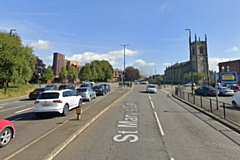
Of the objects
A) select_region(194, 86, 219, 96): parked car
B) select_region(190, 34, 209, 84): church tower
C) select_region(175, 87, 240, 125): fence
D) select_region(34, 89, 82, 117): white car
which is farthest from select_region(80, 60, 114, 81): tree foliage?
select_region(34, 89, 82, 117): white car

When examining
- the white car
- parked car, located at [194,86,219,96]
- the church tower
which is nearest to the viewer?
the white car

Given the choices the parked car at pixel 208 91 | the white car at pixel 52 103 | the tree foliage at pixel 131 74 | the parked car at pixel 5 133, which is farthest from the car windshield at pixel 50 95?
the tree foliage at pixel 131 74

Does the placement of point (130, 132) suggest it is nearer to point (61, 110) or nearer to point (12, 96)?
point (61, 110)

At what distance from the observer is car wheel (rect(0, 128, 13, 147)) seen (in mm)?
5760

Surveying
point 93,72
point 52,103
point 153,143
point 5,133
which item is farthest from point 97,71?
point 153,143

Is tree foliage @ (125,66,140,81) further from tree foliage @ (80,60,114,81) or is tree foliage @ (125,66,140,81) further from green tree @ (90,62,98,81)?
green tree @ (90,62,98,81)

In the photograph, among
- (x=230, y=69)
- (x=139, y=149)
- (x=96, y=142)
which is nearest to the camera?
(x=139, y=149)

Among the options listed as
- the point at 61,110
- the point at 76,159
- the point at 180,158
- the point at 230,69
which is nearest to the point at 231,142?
the point at 180,158

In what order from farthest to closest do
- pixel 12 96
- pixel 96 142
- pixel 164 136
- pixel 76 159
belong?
1. pixel 12 96
2. pixel 164 136
3. pixel 96 142
4. pixel 76 159

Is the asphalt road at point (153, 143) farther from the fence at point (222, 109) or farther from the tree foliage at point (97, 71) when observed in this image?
the tree foliage at point (97, 71)

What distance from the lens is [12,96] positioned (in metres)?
26.9

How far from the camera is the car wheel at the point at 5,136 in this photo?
576 centimetres

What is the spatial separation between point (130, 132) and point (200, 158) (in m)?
3.01

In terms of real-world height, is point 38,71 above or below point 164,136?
above
